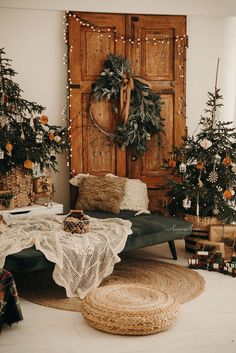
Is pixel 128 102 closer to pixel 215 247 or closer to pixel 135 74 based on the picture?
pixel 135 74

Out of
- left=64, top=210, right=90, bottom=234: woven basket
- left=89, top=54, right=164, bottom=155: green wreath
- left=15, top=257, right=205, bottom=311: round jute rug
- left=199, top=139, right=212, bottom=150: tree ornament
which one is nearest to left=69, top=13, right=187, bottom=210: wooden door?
left=89, top=54, right=164, bottom=155: green wreath

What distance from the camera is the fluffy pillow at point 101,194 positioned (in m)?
5.23

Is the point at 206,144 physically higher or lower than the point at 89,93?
lower

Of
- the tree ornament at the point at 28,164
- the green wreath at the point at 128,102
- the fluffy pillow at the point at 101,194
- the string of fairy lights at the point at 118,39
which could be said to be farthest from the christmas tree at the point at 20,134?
the green wreath at the point at 128,102

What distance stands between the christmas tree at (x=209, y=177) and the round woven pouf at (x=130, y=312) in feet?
5.75

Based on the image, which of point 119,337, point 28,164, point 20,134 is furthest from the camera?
point 20,134

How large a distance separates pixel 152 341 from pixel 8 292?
0.95 meters

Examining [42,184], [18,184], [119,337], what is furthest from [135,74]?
[119,337]

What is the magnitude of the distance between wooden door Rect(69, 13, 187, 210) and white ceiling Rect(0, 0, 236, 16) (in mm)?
79

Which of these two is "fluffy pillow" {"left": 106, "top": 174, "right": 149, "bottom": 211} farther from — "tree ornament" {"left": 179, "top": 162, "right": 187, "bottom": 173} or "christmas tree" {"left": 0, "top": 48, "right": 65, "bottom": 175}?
"christmas tree" {"left": 0, "top": 48, "right": 65, "bottom": 175}

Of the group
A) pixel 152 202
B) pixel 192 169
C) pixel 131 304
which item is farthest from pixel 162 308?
pixel 152 202

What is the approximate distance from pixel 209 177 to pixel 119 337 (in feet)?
7.74

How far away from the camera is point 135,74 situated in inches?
229

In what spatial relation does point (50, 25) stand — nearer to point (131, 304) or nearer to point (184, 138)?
→ point (184, 138)
